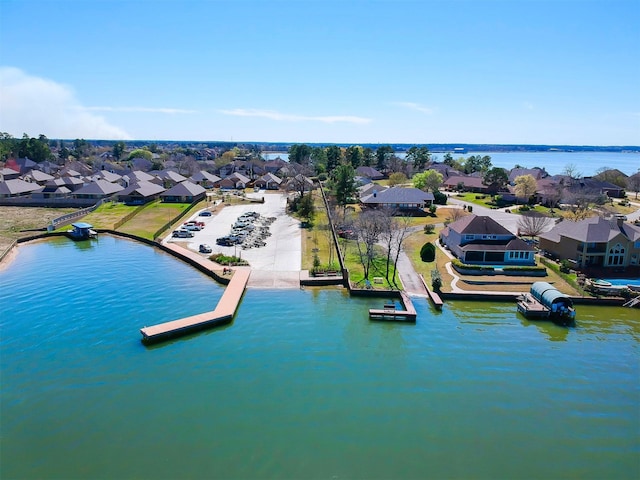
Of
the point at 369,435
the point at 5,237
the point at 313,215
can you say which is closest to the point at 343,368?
the point at 369,435

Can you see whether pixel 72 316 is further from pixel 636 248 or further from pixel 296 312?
pixel 636 248

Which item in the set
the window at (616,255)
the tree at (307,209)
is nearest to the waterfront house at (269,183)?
the tree at (307,209)

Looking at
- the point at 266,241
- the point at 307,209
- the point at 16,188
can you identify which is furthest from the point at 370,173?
the point at 16,188

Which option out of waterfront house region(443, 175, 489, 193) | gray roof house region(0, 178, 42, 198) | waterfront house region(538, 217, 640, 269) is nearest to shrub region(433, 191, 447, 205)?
waterfront house region(443, 175, 489, 193)

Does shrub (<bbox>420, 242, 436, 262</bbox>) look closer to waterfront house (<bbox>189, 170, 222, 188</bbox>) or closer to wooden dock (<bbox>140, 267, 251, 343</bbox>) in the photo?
wooden dock (<bbox>140, 267, 251, 343</bbox>)

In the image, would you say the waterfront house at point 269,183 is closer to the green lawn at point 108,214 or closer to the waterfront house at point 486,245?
the green lawn at point 108,214

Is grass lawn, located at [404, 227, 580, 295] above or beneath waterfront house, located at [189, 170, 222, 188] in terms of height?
beneath

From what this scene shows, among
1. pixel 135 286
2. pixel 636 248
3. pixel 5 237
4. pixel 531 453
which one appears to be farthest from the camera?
pixel 5 237
